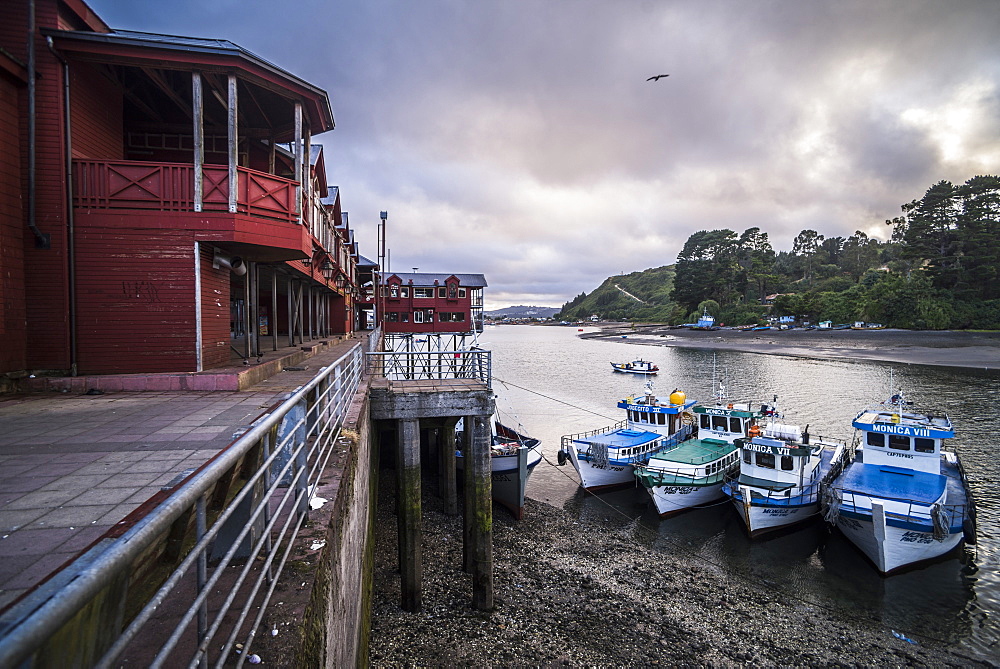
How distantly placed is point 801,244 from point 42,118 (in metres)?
161

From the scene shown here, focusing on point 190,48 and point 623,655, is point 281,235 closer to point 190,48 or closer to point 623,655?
point 190,48

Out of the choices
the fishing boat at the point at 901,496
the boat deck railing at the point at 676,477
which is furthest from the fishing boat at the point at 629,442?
the fishing boat at the point at 901,496

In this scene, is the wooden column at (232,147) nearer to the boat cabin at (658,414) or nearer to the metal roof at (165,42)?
the metal roof at (165,42)

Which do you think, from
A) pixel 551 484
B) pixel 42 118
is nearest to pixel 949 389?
pixel 551 484

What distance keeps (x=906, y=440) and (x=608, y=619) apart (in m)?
13.2

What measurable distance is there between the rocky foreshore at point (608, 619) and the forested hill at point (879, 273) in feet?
261

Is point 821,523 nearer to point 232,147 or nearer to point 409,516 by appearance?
point 409,516

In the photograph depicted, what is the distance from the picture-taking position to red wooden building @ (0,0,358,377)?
30.9 feet

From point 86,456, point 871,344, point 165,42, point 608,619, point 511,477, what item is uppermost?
point 165,42

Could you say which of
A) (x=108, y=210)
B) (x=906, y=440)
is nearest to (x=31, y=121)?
(x=108, y=210)

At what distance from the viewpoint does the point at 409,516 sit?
11227mm

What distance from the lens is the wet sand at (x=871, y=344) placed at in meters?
56.0

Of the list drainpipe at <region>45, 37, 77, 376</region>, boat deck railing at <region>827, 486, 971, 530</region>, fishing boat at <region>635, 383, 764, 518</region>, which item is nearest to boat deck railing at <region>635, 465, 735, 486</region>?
fishing boat at <region>635, 383, 764, 518</region>

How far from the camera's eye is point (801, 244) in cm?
13800
